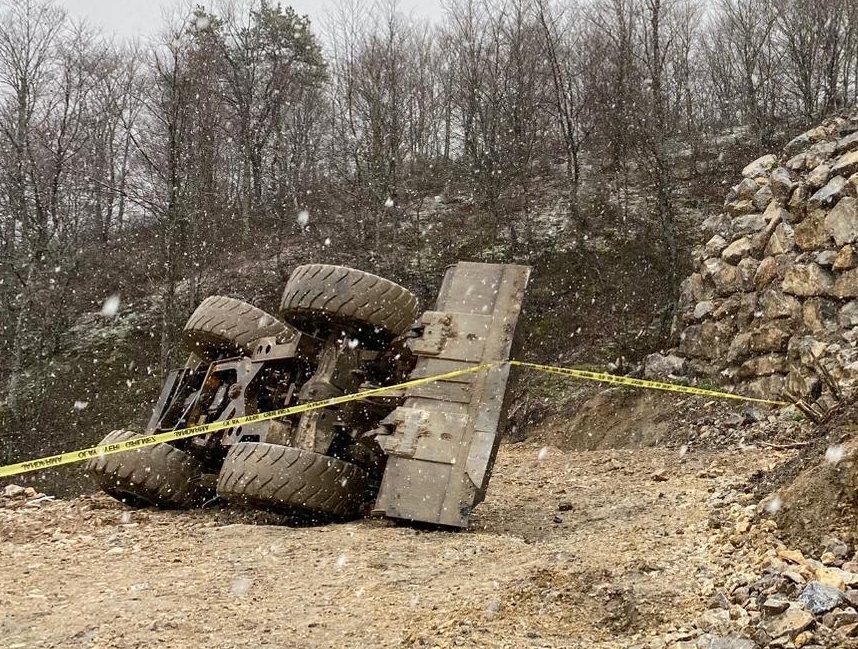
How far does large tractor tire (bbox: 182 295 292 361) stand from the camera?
6914 millimetres

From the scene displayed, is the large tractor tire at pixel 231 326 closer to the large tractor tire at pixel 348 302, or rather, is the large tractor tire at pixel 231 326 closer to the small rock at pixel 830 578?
the large tractor tire at pixel 348 302

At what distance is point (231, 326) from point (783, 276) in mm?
6163

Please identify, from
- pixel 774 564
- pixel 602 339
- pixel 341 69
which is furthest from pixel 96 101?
pixel 774 564

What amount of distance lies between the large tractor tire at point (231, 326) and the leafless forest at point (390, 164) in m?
7.33

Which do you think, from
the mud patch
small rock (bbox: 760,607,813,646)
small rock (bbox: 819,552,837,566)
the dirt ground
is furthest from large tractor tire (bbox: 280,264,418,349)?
the mud patch

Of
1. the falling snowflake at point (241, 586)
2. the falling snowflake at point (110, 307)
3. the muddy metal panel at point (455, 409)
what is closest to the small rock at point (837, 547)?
the muddy metal panel at point (455, 409)

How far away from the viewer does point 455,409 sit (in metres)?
5.38

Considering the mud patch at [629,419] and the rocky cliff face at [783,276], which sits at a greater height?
the rocky cliff face at [783,276]

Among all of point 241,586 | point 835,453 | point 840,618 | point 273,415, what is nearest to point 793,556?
point 840,618

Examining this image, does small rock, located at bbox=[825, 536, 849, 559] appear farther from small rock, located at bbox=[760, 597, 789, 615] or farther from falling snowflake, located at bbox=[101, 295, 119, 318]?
falling snowflake, located at bbox=[101, 295, 119, 318]

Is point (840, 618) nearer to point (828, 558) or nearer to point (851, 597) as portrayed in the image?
point (851, 597)

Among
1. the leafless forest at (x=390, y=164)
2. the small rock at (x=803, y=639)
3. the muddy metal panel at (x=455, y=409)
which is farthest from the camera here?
the leafless forest at (x=390, y=164)

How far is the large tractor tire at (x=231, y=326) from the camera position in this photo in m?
6.91

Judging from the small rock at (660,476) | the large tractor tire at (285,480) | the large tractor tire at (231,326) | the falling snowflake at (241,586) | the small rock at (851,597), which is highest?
the large tractor tire at (231,326)
